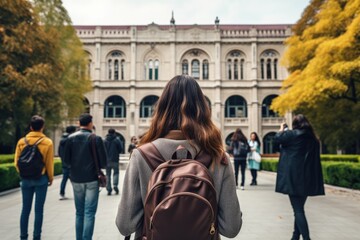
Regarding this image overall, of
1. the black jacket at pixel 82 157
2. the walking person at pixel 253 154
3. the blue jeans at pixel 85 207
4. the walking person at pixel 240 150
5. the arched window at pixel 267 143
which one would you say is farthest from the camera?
the arched window at pixel 267 143

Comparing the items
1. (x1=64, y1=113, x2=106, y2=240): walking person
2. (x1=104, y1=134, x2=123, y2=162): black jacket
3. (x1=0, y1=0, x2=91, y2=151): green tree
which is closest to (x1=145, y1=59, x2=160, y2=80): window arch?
(x1=0, y1=0, x2=91, y2=151): green tree

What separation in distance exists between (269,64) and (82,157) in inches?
1430

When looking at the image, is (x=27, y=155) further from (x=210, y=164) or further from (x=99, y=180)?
(x=210, y=164)

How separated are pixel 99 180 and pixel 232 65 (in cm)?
3510

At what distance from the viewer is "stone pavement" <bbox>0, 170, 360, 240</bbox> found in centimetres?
616

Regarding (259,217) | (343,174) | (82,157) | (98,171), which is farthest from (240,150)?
(82,157)

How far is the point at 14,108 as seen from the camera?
20.6m

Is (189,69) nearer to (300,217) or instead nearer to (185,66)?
(185,66)

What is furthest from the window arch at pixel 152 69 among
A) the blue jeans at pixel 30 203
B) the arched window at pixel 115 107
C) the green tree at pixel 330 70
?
the blue jeans at pixel 30 203

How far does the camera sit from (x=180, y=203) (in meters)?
1.73

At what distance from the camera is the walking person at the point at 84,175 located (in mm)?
5004

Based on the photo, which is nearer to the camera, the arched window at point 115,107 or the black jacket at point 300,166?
the black jacket at point 300,166

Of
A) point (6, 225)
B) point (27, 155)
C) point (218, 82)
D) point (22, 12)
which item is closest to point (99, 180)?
point (27, 155)

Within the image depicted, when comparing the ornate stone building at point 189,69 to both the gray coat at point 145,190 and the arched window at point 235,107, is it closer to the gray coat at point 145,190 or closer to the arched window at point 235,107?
the arched window at point 235,107
